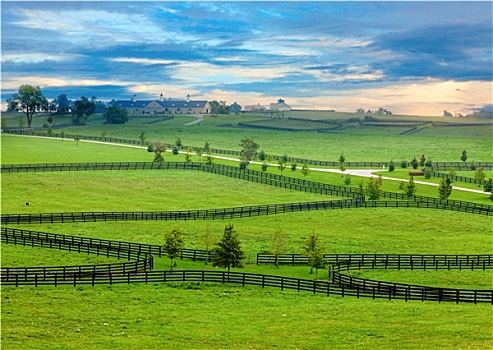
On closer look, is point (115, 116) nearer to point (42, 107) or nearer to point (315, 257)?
point (42, 107)

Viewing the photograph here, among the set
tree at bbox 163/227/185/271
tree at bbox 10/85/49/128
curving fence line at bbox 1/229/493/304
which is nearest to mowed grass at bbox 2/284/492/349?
curving fence line at bbox 1/229/493/304

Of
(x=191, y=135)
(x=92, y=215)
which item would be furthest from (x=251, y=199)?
(x=191, y=135)

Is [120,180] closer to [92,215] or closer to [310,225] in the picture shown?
[92,215]

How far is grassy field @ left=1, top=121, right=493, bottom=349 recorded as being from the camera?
30.8m

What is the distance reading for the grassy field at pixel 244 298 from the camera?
3075 cm

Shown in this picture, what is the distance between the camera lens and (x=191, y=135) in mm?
172375

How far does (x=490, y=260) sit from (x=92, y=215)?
113 feet

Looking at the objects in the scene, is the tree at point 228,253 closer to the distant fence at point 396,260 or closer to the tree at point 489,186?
the distant fence at point 396,260

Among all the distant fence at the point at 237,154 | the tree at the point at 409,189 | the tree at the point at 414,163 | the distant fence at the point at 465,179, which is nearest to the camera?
the tree at the point at 409,189

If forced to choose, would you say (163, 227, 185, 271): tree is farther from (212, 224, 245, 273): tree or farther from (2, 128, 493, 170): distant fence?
(2, 128, 493, 170): distant fence

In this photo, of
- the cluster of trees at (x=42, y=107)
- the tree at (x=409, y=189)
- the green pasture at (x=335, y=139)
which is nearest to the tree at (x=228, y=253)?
the tree at (x=409, y=189)

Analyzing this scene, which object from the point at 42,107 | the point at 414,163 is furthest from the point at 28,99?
the point at 414,163

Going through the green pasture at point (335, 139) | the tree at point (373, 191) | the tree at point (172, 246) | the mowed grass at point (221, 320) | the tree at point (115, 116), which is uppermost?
the tree at point (115, 116)

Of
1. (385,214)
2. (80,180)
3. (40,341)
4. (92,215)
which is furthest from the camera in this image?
(80,180)
